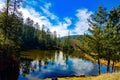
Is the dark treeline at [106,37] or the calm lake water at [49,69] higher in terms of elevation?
the dark treeline at [106,37]

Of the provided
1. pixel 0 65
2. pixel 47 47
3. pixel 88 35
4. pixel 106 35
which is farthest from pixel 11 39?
pixel 47 47

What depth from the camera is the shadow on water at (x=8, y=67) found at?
37.3 metres

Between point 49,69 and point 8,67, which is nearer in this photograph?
point 8,67

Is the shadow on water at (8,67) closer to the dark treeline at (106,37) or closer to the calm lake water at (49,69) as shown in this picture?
the calm lake water at (49,69)

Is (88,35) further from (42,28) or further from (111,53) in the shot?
(42,28)

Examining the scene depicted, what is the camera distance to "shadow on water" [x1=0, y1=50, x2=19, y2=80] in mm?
37344

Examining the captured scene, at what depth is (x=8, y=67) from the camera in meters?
39.9

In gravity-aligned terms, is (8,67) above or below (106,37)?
below

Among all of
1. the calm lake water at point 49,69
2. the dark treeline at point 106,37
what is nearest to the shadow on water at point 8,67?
the calm lake water at point 49,69

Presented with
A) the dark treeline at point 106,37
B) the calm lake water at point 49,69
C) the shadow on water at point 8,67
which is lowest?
the calm lake water at point 49,69

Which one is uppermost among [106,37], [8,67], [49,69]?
[106,37]

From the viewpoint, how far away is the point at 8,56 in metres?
41.3

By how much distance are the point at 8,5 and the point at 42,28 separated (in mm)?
131406

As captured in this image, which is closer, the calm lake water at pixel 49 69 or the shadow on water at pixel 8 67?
the shadow on water at pixel 8 67
